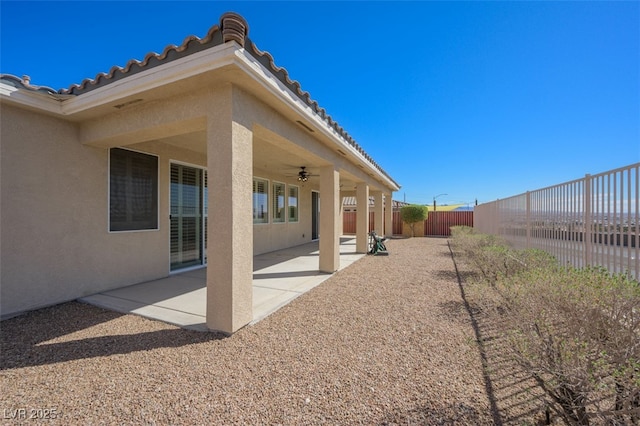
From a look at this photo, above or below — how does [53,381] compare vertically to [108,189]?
below

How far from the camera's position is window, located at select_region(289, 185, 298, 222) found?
12.5 m

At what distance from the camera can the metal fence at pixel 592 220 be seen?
2930 millimetres

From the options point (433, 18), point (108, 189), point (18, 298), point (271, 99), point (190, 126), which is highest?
point (433, 18)

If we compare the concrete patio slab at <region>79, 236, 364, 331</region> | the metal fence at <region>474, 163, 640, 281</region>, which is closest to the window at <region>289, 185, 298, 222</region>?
the concrete patio slab at <region>79, 236, 364, 331</region>

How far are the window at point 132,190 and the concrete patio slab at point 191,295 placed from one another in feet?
4.61

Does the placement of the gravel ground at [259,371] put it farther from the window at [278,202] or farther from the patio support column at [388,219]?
the patio support column at [388,219]

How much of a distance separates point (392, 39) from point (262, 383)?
9138 mm

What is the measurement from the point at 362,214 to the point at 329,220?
132 inches

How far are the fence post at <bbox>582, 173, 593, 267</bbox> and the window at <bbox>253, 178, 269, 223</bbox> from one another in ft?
28.5

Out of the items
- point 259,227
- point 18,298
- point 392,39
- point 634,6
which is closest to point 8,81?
point 18,298

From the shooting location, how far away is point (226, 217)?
353 centimetres

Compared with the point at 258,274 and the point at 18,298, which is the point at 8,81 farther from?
the point at 258,274

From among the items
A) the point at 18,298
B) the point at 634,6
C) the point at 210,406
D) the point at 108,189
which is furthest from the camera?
the point at 108,189

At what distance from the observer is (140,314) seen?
427cm
